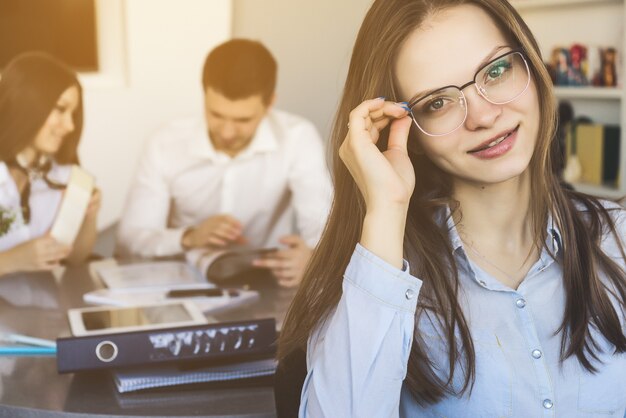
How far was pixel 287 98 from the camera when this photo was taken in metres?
4.10

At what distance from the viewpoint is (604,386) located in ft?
3.97

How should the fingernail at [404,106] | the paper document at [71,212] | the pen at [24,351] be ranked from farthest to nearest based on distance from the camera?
the paper document at [71,212] → the pen at [24,351] → the fingernail at [404,106]

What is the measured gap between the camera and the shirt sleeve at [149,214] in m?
2.67

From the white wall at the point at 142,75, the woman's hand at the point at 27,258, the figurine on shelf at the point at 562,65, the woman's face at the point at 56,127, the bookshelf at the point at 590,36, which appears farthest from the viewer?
the white wall at the point at 142,75

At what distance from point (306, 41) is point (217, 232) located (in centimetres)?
182

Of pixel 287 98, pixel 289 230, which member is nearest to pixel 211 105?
pixel 289 230

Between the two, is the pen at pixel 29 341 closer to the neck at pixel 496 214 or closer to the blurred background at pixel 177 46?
the neck at pixel 496 214

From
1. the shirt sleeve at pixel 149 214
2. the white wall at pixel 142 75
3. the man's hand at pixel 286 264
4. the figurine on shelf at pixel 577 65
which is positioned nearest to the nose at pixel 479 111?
the man's hand at pixel 286 264

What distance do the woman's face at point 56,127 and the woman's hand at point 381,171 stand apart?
1.74 metres

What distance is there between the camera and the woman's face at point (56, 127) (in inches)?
108

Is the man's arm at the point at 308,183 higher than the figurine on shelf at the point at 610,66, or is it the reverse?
the figurine on shelf at the point at 610,66

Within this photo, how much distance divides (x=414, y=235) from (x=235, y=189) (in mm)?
1973

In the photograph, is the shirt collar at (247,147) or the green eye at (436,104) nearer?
the green eye at (436,104)

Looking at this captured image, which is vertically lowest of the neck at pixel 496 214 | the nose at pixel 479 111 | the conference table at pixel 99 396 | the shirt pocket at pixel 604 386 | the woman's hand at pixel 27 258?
the woman's hand at pixel 27 258
